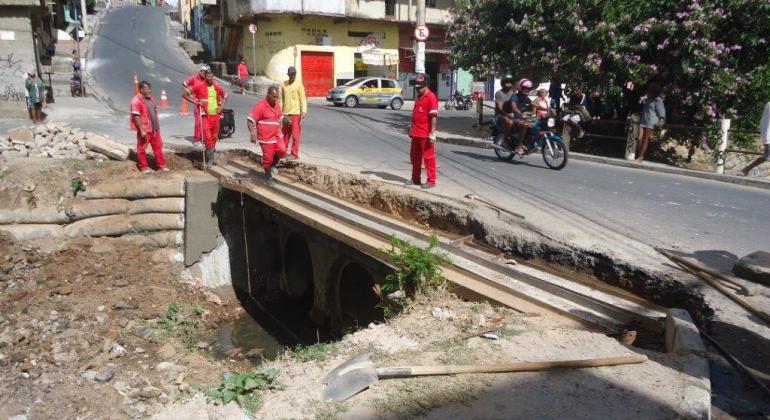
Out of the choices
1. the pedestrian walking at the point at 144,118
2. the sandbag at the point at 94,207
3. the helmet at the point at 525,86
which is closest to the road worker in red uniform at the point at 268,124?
the pedestrian walking at the point at 144,118

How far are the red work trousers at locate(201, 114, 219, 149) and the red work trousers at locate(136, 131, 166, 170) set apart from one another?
0.77 m

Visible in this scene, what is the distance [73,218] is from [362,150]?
551 centimetres


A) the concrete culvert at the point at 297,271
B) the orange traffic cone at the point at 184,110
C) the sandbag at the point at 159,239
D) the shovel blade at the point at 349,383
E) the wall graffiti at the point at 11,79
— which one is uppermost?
the wall graffiti at the point at 11,79

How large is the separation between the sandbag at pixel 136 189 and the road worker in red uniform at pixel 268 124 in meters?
2.08

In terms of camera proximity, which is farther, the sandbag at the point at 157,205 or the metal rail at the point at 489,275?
the sandbag at the point at 157,205

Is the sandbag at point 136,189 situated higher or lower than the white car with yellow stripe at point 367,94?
lower

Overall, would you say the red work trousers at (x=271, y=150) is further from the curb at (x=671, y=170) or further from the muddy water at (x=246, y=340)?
the curb at (x=671, y=170)

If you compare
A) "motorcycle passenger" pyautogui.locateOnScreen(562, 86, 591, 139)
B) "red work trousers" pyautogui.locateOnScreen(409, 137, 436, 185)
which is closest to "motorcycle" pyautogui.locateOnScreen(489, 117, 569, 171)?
"motorcycle passenger" pyautogui.locateOnScreen(562, 86, 591, 139)

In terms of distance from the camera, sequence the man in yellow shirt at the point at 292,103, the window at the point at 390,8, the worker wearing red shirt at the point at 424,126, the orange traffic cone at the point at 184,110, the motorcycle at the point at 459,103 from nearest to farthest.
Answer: the worker wearing red shirt at the point at 424,126 < the man in yellow shirt at the point at 292,103 < the orange traffic cone at the point at 184,110 < the motorcycle at the point at 459,103 < the window at the point at 390,8

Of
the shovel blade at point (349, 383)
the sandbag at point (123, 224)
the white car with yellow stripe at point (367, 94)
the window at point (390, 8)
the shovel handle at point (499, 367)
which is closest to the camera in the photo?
the shovel blade at point (349, 383)

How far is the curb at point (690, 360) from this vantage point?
3.07 m

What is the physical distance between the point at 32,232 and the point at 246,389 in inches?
284

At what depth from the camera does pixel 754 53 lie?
435 inches

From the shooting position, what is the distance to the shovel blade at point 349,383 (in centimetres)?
331
